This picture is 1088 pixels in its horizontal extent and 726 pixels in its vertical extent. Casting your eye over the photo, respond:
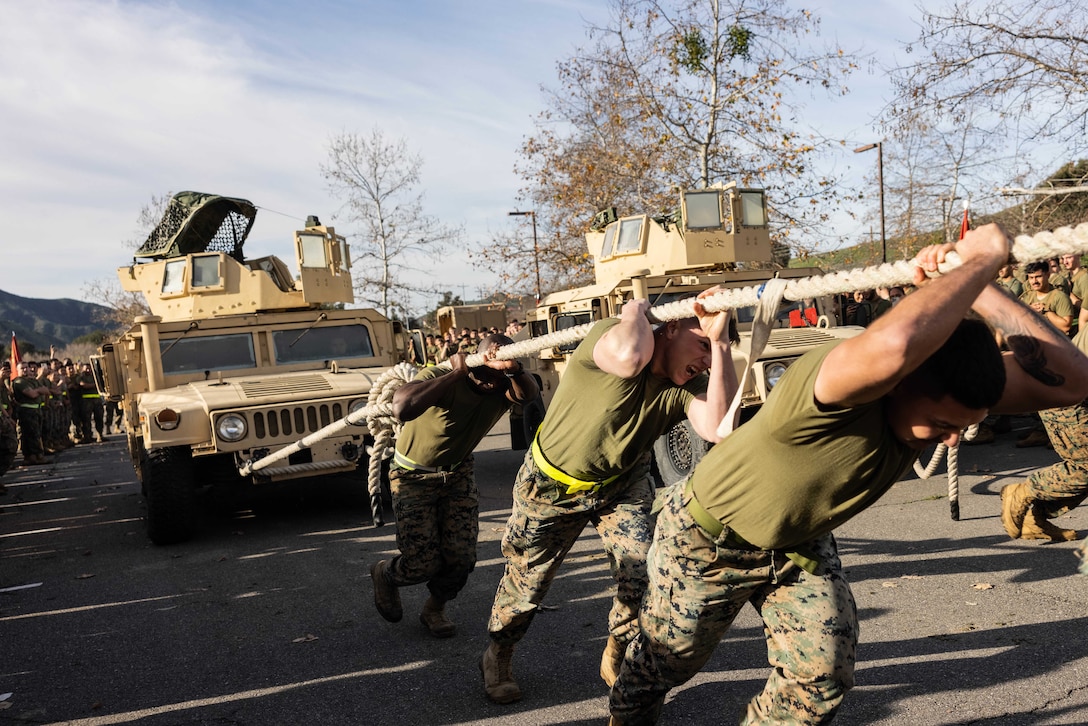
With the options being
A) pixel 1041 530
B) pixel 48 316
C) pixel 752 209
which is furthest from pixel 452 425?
pixel 48 316

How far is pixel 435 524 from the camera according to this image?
15.5 ft

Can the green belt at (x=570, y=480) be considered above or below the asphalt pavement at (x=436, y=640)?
above

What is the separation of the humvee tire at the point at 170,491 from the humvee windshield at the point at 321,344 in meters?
1.73

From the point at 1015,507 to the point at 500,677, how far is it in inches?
140

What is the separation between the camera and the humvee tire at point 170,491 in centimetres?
745

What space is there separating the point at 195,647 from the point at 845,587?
12.2 ft

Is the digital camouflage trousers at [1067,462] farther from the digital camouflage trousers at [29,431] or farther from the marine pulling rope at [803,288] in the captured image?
the digital camouflage trousers at [29,431]

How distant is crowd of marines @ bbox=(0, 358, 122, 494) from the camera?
16.0 meters

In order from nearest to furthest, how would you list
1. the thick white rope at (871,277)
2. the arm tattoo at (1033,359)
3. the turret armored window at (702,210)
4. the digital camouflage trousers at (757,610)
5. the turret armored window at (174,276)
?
the thick white rope at (871,277) < the arm tattoo at (1033,359) < the digital camouflage trousers at (757,610) < the turret armored window at (174,276) < the turret armored window at (702,210)

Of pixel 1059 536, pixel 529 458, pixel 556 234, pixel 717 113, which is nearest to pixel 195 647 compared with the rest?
pixel 529 458

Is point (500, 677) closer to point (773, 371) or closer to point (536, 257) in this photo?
point (773, 371)

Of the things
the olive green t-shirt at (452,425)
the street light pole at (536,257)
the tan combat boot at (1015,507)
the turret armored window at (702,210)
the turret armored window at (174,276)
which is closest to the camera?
the olive green t-shirt at (452,425)

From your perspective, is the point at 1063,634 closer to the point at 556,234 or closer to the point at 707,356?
the point at 707,356

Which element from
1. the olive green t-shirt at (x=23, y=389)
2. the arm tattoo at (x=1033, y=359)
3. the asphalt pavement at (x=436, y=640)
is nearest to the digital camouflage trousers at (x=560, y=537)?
the asphalt pavement at (x=436, y=640)
